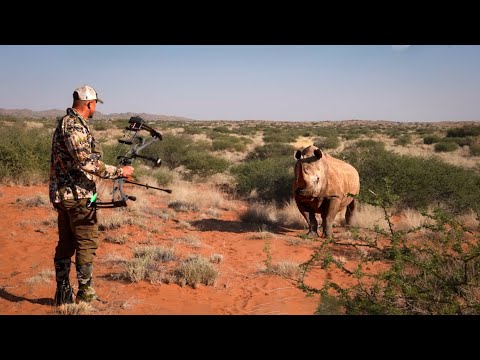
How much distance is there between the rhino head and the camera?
798cm

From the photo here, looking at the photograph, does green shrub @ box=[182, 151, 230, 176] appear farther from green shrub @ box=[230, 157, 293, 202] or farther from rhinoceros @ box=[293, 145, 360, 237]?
rhinoceros @ box=[293, 145, 360, 237]

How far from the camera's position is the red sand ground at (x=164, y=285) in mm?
5164

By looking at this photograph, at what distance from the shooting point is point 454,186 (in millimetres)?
12031

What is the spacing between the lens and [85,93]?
4.42 metres

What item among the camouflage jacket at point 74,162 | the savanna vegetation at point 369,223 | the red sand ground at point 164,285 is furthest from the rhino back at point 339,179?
the camouflage jacket at point 74,162

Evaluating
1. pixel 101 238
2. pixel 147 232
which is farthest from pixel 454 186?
pixel 101 238

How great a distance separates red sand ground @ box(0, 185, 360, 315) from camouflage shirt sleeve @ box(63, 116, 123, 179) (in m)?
1.91

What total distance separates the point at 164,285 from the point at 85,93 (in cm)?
315

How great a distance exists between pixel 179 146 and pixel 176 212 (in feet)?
34.5

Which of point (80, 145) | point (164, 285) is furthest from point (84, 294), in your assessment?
point (80, 145)

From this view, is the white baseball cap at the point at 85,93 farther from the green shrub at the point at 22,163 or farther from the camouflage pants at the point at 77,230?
the green shrub at the point at 22,163

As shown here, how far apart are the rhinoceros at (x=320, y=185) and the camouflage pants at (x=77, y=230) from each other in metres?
4.59

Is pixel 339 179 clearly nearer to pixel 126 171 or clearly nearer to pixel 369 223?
pixel 369 223

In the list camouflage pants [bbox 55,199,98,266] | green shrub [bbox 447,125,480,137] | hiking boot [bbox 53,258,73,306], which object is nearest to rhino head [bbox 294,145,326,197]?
camouflage pants [bbox 55,199,98,266]
